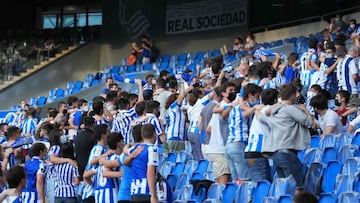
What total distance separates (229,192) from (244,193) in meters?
0.31

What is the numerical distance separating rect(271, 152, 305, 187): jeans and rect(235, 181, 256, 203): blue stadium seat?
37cm

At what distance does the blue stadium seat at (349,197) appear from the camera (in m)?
7.77

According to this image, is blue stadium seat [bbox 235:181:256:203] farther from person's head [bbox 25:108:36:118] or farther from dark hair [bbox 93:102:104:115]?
person's head [bbox 25:108:36:118]

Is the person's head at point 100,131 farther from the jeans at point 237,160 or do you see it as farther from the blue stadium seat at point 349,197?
the blue stadium seat at point 349,197

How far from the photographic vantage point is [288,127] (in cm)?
920

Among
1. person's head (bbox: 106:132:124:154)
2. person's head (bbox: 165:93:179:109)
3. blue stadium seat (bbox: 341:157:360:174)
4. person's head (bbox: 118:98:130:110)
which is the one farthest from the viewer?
person's head (bbox: 165:93:179:109)

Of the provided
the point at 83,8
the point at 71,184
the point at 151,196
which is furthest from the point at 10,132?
the point at 83,8

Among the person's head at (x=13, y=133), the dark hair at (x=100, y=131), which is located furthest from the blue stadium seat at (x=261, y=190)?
the person's head at (x=13, y=133)

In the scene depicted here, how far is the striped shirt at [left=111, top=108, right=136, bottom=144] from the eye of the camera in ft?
41.1

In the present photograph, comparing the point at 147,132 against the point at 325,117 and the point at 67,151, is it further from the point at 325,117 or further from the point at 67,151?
the point at 325,117

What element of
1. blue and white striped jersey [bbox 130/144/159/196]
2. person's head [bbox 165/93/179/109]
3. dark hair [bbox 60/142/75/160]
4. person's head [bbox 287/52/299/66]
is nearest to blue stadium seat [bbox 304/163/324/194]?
blue and white striped jersey [bbox 130/144/159/196]

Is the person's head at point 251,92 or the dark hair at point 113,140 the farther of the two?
the person's head at point 251,92

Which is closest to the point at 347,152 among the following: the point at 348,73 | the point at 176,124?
the point at 176,124

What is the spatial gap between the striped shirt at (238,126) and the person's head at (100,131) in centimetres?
142
